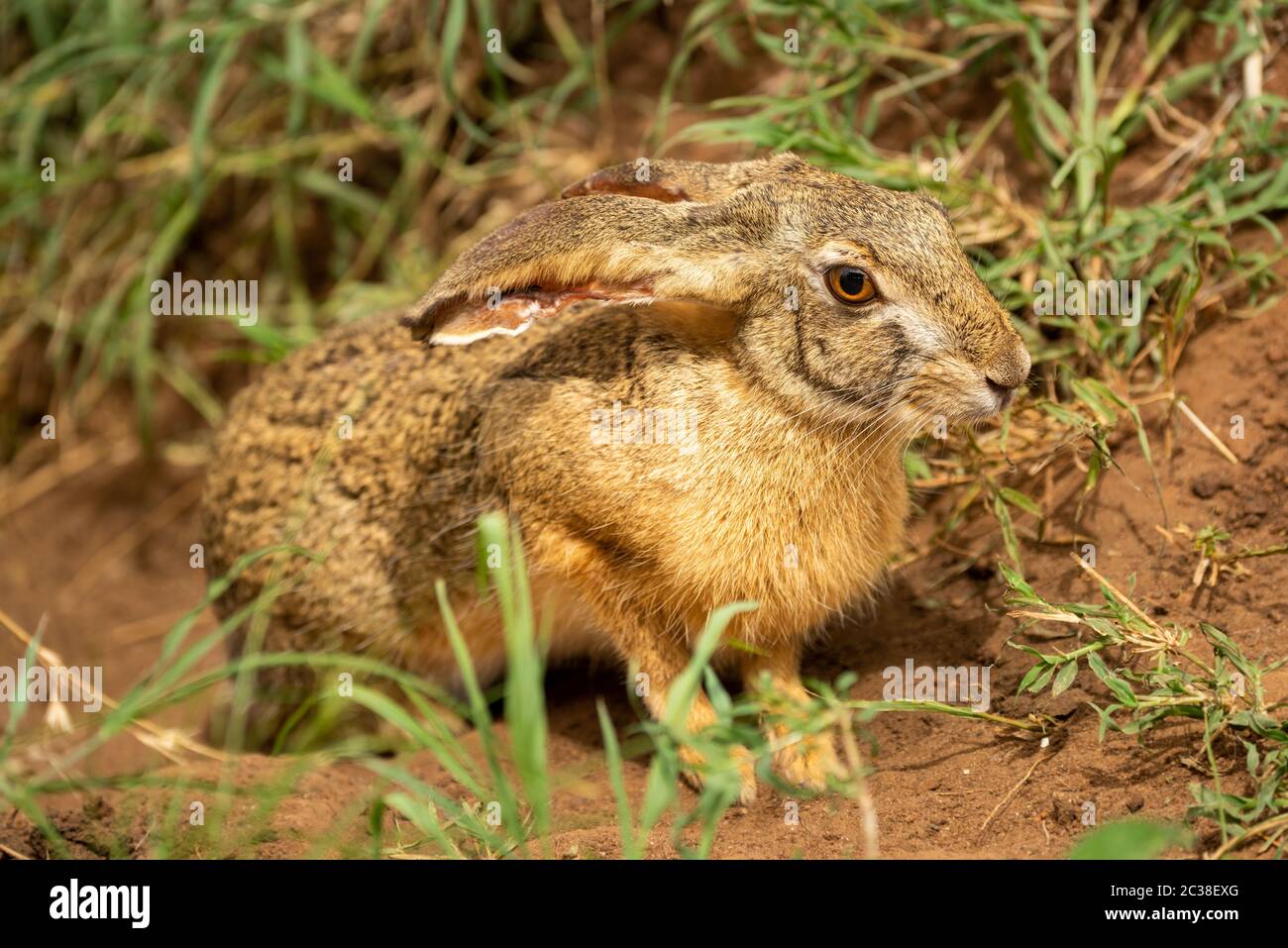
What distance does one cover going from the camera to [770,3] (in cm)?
591

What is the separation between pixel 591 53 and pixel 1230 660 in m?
4.44

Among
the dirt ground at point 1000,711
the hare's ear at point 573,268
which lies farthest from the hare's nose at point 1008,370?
the hare's ear at point 573,268

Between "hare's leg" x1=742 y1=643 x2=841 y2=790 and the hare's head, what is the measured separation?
87 cm

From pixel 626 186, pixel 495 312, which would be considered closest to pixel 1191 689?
pixel 495 312

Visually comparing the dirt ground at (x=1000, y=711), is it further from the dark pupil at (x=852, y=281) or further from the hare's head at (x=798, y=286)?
the dark pupil at (x=852, y=281)

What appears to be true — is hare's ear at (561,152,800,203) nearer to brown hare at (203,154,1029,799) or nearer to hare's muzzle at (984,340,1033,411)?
brown hare at (203,154,1029,799)

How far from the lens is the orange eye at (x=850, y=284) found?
13.8 ft

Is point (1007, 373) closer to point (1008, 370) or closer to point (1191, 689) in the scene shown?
point (1008, 370)

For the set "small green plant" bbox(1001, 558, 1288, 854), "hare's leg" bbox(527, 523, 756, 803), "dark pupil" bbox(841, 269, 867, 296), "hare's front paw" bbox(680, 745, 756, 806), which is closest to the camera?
"small green plant" bbox(1001, 558, 1288, 854)

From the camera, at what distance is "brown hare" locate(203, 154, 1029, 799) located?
4215 millimetres

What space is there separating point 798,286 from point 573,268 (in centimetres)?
66

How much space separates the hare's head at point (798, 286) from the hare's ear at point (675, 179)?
0.67ft

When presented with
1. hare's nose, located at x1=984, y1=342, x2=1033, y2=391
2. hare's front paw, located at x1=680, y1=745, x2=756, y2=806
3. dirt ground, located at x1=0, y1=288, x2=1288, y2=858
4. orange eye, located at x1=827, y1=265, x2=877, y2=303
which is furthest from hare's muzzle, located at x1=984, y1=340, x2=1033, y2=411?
hare's front paw, located at x1=680, y1=745, x2=756, y2=806

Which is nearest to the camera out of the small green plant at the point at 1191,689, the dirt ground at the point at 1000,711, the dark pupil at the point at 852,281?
the small green plant at the point at 1191,689
